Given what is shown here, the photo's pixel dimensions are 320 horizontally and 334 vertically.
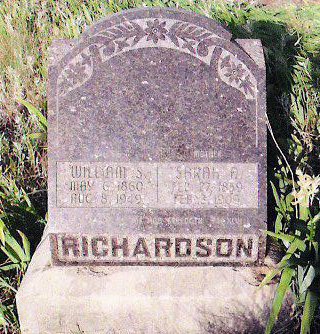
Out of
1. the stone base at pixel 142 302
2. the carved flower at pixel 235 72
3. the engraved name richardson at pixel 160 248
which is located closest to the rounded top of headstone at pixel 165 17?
the carved flower at pixel 235 72

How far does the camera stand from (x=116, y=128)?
8.20ft

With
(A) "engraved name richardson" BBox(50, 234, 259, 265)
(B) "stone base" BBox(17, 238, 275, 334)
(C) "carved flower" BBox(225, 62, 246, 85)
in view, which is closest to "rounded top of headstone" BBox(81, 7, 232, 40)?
(C) "carved flower" BBox(225, 62, 246, 85)

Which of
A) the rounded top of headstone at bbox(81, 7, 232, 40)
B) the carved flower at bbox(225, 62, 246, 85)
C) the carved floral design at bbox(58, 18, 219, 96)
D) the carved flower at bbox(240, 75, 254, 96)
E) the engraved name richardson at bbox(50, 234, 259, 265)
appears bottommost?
the engraved name richardson at bbox(50, 234, 259, 265)

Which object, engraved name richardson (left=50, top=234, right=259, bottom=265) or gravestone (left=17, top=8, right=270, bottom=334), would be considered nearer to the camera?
gravestone (left=17, top=8, right=270, bottom=334)

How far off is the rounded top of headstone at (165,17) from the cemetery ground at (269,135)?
533mm

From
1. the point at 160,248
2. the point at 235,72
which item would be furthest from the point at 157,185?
the point at 235,72

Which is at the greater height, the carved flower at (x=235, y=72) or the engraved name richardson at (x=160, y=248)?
the carved flower at (x=235, y=72)

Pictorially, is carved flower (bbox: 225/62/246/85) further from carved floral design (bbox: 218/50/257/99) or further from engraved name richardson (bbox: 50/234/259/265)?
engraved name richardson (bbox: 50/234/259/265)

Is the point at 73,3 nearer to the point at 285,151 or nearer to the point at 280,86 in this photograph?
the point at 280,86

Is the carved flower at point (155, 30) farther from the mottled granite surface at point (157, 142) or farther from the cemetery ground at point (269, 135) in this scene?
the cemetery ground at point (269, 135)

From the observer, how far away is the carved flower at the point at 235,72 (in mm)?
2465

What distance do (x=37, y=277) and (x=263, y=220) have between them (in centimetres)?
112

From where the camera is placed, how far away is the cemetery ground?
2402mm

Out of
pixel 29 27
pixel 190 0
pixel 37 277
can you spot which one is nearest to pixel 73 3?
pixel 29 27
